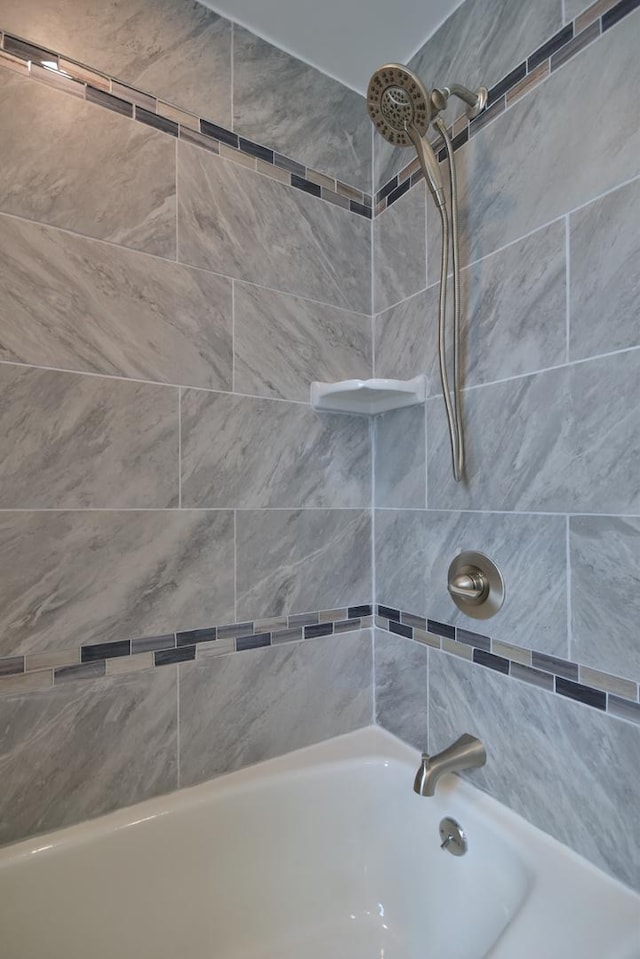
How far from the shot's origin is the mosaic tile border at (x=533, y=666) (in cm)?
77

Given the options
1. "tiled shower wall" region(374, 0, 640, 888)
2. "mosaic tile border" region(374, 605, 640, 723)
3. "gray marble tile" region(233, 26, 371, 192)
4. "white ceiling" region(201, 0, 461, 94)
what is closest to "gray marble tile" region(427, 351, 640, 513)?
"tiled shower wall" region(374, 0, 640, 888)

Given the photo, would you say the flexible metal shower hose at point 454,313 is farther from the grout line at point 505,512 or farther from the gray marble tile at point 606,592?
the gray marble tile at point 606,592

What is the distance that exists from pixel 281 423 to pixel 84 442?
0.44 m

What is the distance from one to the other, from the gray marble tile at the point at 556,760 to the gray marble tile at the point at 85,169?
3.82 feet

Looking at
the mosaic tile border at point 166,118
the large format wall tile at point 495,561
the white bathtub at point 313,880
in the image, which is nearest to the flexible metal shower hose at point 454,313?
the large format wall tile at point 495,561

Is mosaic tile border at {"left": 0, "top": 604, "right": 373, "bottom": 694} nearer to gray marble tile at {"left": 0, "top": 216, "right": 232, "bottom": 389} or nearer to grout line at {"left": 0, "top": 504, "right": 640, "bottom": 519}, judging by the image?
grout line at {"left": 0, "top": 504, "right": 640, "bottom": 519}

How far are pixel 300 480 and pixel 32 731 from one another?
0.75 meters

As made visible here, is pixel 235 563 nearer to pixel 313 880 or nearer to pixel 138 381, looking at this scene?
pixel 138 381

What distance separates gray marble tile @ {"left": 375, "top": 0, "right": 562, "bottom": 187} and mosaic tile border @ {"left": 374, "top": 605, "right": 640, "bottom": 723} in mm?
1168

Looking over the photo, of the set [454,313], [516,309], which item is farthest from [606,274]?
[454,313]

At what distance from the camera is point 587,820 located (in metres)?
0.82

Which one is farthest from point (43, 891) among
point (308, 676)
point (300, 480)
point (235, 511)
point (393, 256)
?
point (393, 256)

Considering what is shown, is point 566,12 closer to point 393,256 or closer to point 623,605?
point 393,256

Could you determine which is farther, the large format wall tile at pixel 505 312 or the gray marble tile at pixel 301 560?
the gray marble tile at pixel 301 560
